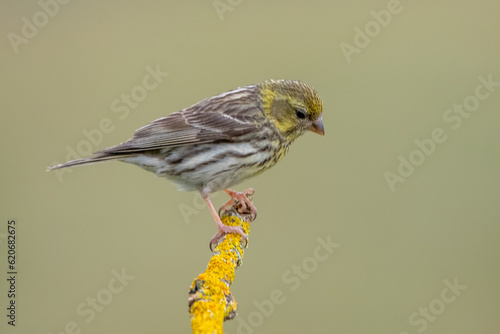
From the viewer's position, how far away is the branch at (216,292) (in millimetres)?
3510

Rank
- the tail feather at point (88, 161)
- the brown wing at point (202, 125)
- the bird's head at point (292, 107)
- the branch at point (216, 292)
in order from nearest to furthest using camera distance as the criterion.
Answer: the branch at point (216, 292), the tail feather at point (88, 161), the brown wing at point (202, 125), the bird's head at point (292, 107)

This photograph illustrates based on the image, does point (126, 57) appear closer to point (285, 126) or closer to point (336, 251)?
point (336, 251)

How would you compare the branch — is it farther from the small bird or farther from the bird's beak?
the bird's beak

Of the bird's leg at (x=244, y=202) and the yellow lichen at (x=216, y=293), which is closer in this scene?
the yellow lichen at (x=216, y=293)

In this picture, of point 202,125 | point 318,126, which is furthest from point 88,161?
point 318,126

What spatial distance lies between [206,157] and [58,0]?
9015 mm

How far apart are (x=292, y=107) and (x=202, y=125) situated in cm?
92

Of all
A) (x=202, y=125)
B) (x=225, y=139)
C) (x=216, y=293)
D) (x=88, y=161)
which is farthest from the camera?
(x=202, y=125)

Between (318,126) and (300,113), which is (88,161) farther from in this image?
(318,126)

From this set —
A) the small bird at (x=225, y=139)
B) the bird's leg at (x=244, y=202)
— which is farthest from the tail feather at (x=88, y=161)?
the bird's leg at (x=244, y=202)

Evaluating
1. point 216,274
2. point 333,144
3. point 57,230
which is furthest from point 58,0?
point 216,274

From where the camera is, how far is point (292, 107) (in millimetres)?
6430

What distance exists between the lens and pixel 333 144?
10812 mm

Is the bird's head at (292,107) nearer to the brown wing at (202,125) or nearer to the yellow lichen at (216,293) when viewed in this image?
the brown wing at (202,125)
